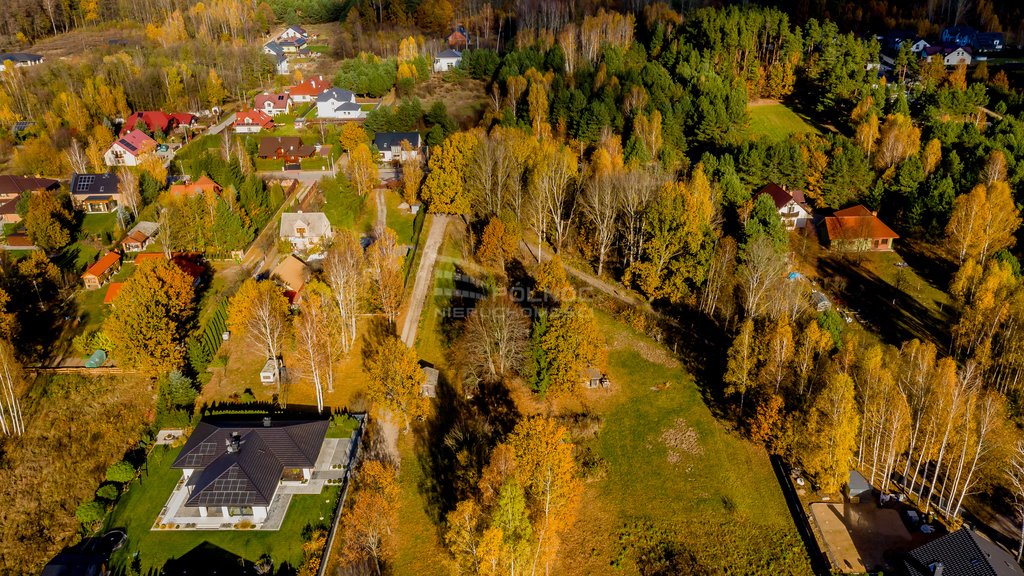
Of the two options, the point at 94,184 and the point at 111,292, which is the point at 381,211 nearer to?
the point at 111,292

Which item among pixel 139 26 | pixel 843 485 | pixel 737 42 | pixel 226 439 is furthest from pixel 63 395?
pixel 139 26

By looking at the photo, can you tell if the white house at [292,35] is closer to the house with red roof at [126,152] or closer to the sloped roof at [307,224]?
the house with red roof at [126,152]

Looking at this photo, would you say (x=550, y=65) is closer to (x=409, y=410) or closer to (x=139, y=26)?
(x=409, y=410)

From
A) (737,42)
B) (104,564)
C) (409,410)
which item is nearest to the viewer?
(104,564)

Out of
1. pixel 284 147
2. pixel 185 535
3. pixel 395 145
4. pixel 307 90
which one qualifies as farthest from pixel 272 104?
pixel 185 535

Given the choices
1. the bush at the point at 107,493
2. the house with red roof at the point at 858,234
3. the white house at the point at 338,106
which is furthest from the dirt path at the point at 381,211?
the house with red roof at the point at 858,234

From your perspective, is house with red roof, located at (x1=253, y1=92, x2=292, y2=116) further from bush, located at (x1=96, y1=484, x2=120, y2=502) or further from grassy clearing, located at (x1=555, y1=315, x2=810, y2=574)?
grassy clearing, located at (x1=555, y1=315, x2=810, y2=574)
